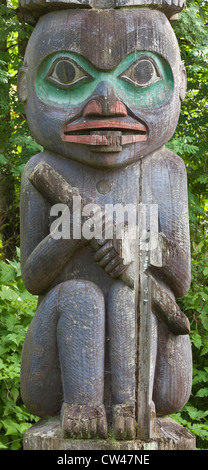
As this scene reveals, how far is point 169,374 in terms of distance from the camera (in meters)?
4.15

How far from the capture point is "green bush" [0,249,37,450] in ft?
19.6

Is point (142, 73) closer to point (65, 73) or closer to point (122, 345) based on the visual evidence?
point (65, 73)

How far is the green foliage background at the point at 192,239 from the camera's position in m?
6.15

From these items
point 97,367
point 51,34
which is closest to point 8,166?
point 51,34

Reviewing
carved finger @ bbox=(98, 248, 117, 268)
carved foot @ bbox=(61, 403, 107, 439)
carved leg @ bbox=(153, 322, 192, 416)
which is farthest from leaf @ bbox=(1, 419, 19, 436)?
carved finger @ bbox=(98, 248, 117, 268)

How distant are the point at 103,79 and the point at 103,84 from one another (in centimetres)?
5

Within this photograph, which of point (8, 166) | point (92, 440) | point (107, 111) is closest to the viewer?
point (92, 440)

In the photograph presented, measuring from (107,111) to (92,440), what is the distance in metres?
1.83

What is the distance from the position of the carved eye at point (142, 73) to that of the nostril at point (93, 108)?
244 millimetres

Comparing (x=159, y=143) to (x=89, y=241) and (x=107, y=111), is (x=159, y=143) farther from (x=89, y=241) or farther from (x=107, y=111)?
(x=89, y=241)

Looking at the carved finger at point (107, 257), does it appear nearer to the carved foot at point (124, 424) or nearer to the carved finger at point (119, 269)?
the carved finger at point (119, 269)

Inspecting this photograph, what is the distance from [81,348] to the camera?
3893 millimetres

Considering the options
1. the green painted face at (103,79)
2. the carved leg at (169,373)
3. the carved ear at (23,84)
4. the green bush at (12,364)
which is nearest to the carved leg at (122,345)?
the carved leg at (169,373)

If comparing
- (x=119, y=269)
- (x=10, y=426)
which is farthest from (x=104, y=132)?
(x=10, y=426)
